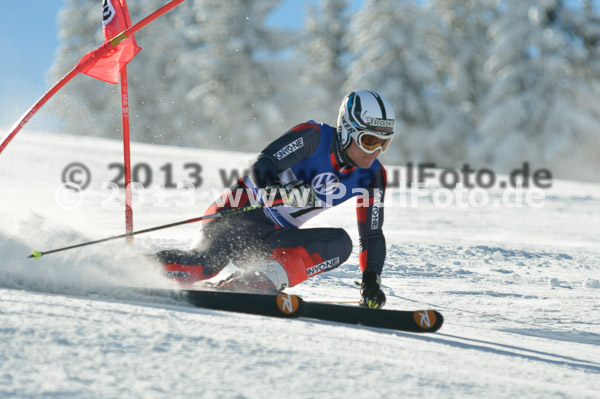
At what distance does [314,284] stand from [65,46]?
98.2ft

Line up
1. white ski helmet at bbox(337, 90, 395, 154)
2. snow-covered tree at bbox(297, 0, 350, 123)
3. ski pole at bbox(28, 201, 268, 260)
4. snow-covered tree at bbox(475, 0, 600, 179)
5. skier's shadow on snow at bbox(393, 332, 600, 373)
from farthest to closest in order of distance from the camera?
1. snow-covered tree at bbox(297, 0, 350, 123)
2. snow-covered tree at bbox(475, 0, 600, 179)
3. white ski helmet at bbox(337, 90, 395, 154)
4. ski pole at bbox(28, 201, 268, 260)
5. skier's shadow on snow at bbox(393, 332, 600, 373)

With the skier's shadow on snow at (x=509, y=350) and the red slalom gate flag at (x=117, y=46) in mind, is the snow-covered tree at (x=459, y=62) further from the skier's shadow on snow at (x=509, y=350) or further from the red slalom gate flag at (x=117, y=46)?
the skier's shadow on snow at (x=509, y=350)

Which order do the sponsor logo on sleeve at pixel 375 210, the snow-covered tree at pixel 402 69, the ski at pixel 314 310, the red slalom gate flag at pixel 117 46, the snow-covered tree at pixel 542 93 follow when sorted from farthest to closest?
the snow-covered tree at pixel 402 69, the snow-covered tree at pixel 542 93, the red slalom gate flag at pixel 117 46, the sponsor logo on sleeve at pixel 375 210, the ski at pixel 314 310

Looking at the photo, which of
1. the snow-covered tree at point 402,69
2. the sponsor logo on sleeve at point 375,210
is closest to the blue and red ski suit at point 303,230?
the sponsor logo on sleeve at point 375,210

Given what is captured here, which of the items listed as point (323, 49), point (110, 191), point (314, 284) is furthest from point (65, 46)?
point (314, 284)

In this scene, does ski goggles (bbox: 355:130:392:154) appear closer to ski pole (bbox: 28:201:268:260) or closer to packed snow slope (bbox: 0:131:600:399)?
ski pole (bbox: 28:201:268:260)

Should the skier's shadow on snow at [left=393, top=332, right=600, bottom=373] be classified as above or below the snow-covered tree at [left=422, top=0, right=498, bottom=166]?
below

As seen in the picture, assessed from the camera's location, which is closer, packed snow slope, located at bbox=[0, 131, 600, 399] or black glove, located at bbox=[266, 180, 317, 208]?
packed snow slope, located at bbox=[0, 131, 600, 399]

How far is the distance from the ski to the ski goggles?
90 centimetres

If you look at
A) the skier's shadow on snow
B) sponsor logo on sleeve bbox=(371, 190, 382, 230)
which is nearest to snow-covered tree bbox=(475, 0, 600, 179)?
sponsor logo on sleeve bbox=(371, 190, 382, 230)

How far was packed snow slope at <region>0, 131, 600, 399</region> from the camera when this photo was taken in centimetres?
172

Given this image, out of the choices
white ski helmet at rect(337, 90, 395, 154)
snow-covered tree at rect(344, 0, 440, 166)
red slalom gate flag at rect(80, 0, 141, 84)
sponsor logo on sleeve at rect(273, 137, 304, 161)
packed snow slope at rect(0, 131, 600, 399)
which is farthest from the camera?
snow-covered tree at rect(344, 0, 440, 166)

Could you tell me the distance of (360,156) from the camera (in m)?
3.40

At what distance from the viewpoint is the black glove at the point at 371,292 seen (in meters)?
3.26
